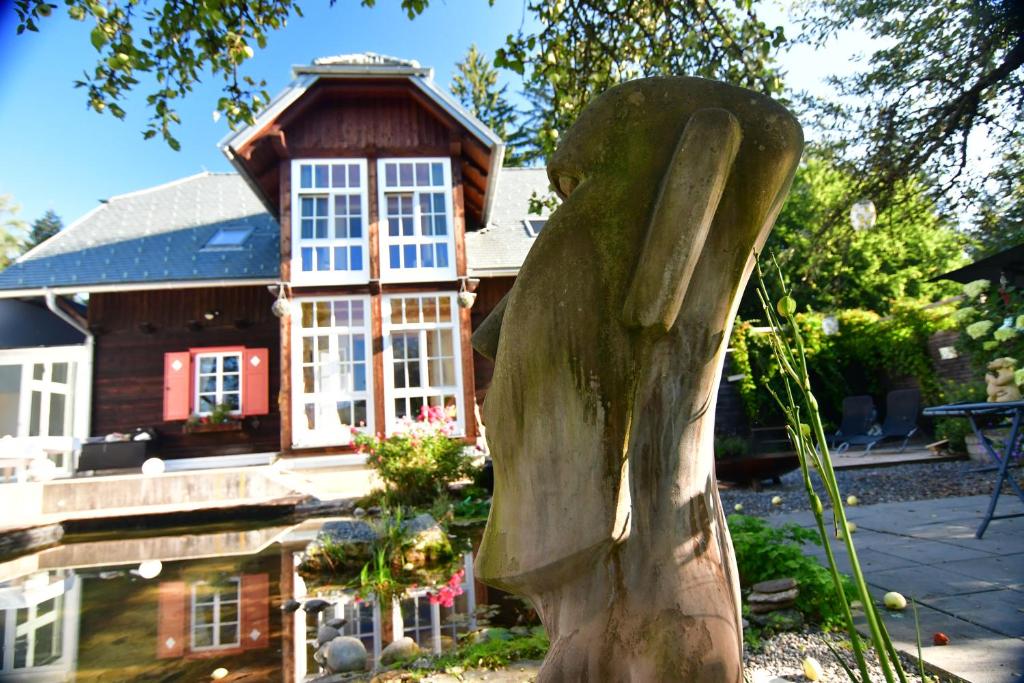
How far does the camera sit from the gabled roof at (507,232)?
13.6 m

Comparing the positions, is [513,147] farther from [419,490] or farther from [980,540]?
[980,540]

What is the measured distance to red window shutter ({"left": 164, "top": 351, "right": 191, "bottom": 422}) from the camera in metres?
12.5

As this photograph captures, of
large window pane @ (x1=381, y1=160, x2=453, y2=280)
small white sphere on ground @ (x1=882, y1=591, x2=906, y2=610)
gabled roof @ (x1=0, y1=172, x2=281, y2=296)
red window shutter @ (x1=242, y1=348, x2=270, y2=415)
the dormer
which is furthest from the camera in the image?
red window shutter @ (x1=242, y1=348, x2=270, y2=415)

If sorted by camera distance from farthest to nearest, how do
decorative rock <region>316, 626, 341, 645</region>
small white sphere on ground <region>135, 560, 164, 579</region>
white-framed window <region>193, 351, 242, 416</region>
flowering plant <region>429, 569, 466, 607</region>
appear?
white-framed window <region>193, 351, 242, 416</region> → small white sphere on ground <region>135, 560, 164, 579</region> → flowering plant <region>429, 569, 466, 607</region> → decorative rock <region>316, 626, 341, 645</region>

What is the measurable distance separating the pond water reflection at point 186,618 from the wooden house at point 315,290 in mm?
6301

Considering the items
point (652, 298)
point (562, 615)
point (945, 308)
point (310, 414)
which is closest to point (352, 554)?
point (562, 615)

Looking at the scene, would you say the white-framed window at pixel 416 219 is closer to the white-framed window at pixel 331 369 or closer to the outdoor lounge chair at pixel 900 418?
the white-framed window at pixel 331 369

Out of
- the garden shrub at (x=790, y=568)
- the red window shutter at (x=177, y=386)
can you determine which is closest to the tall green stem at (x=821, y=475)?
the garden shrub at (x=790, y=568)

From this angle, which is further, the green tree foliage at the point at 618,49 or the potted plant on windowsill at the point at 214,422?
the potted plant on windowsill at the point at 214,422

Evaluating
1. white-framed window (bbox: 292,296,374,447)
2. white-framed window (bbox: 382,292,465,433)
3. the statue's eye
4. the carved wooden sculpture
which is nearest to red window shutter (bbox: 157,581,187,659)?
the carved wooden sculpture

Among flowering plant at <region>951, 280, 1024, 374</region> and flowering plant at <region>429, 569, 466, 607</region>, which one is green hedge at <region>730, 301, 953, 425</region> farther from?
flowering plant at <region>429, 569, 466, 607</region>

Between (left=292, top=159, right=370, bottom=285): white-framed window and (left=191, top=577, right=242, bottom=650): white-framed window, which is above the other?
(left=292, top=159, right=370, bottom=285): white-framed window

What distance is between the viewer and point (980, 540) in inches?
151

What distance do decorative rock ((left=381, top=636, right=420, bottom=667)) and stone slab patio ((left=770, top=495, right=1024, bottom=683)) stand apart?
78.4 inches
